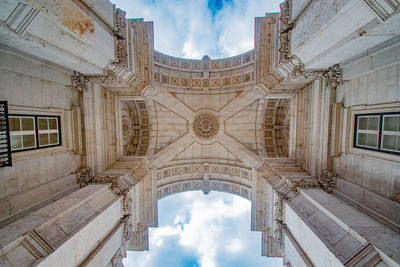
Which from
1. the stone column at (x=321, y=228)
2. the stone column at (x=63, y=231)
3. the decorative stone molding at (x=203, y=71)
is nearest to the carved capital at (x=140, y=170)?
the stone column at (x=63, y=231)

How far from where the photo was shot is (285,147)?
14852 mm

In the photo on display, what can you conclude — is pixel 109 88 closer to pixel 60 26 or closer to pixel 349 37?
pixel 60 26

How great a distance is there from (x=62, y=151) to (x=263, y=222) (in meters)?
11.3

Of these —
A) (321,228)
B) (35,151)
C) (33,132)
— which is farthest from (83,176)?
(321,228)

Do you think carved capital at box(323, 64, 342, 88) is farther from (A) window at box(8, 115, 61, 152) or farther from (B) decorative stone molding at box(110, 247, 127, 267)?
(A) window at box(8, 115, 61, 152)

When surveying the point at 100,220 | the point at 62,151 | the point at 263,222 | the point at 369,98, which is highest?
the point at 369,98

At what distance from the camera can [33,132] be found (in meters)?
6.96

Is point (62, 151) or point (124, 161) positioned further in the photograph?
point (124, 161)

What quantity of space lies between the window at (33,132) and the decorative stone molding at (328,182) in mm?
11341

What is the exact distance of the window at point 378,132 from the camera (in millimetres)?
5761

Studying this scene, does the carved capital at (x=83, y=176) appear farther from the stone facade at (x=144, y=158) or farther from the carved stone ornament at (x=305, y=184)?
the carved stone ornament at (x=305, y=184)

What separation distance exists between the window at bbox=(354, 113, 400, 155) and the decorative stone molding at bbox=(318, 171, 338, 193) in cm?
153

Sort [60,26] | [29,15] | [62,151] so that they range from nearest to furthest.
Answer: [29,15], [60,26], [62,151]

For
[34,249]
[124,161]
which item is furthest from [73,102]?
[34,249]
